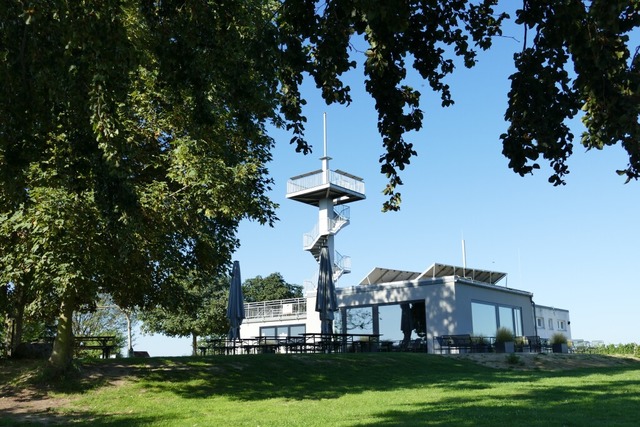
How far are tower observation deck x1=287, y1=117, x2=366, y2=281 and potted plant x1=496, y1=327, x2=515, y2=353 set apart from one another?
35.6 ft

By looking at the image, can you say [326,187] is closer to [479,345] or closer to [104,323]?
[479,345]

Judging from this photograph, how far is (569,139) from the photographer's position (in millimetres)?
5508

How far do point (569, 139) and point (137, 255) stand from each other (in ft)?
32.1

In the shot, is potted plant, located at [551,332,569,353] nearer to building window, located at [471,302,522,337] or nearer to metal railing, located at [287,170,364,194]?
building window, located at [471,302,522,337]

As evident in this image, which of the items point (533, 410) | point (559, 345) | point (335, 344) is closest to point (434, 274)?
point (559, 345)

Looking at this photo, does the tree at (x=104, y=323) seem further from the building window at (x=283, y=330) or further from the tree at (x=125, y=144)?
the tree at (x=125, y=144)

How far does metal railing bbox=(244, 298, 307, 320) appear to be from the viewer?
36.2 meters

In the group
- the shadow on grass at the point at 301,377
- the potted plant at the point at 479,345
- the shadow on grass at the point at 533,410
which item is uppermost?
the potted plant at the point at 479,345

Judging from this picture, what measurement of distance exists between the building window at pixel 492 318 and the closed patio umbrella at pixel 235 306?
11411 mm

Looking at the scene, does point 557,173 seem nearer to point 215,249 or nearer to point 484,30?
point 484,30

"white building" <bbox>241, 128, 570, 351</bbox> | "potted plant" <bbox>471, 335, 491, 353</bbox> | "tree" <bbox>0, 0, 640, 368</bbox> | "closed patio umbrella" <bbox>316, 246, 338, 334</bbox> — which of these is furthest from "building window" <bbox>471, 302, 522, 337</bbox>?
"tree" <bbox>0, 0, 640, 368</bbox>

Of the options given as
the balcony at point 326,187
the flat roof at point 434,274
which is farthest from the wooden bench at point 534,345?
the balcony at point 326,187

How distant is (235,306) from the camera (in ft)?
71.8

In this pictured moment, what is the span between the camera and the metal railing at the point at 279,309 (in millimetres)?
36156
